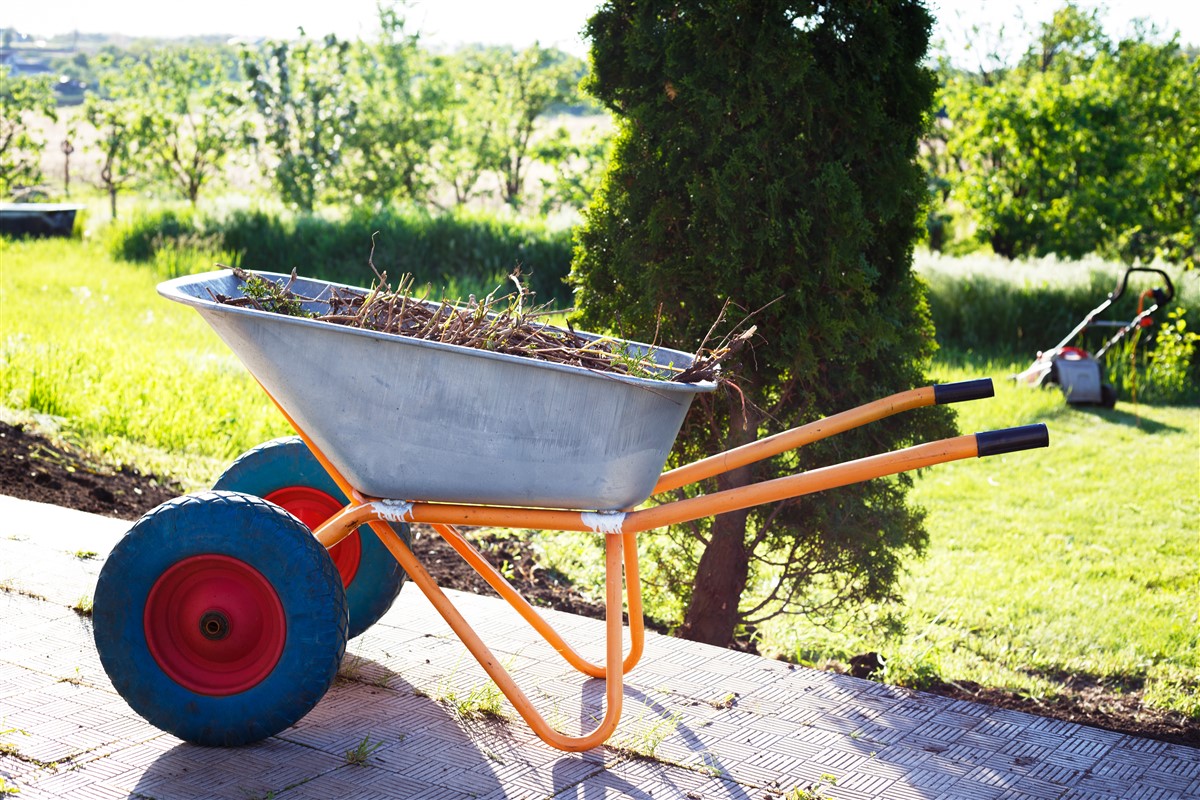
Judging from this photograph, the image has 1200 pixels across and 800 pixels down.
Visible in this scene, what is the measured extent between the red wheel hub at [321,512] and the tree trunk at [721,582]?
128 centimetres

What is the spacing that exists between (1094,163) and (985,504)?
356 inches

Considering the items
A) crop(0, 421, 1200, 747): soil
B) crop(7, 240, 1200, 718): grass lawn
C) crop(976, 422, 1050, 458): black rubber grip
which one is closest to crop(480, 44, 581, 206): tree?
crop(7, 240, 1200, 718): grass lawn

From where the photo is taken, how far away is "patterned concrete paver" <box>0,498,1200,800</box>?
2570 millimetres

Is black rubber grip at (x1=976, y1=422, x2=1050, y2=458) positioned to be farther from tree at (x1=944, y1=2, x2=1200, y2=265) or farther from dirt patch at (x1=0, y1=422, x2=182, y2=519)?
tree at (x1=944, y1=2, x2=1200, y2=265)

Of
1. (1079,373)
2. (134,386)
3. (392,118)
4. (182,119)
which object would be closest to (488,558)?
(134,386)

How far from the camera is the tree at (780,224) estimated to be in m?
3.57

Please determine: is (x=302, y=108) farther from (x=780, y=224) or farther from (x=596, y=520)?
(x=596, y=520)

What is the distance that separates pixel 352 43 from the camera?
739 inches

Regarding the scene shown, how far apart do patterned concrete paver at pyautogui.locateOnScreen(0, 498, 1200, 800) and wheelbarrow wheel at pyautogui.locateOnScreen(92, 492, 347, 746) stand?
0.39 ft

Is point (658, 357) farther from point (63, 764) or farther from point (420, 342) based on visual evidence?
point (63, 764)

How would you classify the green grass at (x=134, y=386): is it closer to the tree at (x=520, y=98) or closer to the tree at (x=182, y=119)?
the tree at (x=182, y=119)

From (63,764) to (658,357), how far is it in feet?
5.48

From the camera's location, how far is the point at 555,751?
283 cm

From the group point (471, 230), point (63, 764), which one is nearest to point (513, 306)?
point (63, 764)
